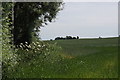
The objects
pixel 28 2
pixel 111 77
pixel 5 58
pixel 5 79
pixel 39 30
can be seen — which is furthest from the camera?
pixel 39 30

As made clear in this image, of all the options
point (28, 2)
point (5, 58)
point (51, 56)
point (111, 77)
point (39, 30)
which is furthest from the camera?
point (39, 30)

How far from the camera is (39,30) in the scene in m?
30.4

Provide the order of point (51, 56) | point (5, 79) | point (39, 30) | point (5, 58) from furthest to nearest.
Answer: point (39, 30), point (51, 56), point (5, 58), point (5, 79)

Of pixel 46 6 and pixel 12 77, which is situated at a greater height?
pixel 46 6

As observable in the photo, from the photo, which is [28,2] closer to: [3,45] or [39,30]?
[39,30]

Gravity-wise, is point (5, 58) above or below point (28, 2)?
below

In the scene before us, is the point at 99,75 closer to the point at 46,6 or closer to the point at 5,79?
the point at 5,79

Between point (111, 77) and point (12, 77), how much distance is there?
13.1 feet

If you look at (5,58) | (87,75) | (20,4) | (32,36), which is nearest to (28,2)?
(20,4)

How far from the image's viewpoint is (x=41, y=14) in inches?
1144

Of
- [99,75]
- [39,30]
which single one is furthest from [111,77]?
[39,30]

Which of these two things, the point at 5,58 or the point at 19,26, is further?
the point at 19,26

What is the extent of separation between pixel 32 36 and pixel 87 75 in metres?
15.8

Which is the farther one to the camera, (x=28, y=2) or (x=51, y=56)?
(x=28, y=2)
